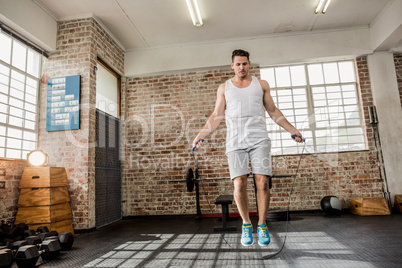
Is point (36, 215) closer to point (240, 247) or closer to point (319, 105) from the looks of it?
point (240, 247)

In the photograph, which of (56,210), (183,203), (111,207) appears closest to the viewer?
(56,210)

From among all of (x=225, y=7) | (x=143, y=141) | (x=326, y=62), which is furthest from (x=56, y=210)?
(x=326, y=62)

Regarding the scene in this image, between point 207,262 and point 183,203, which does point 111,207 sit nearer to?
point 183,203

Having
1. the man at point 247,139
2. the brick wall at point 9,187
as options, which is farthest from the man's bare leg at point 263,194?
the brick wall at point 9,187

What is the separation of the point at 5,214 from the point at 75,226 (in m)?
0.96

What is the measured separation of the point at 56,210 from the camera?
385 centimetres

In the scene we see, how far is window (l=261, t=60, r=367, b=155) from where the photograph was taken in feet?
18.2

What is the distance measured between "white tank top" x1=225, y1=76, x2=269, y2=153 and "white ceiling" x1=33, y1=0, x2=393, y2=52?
8.88ft

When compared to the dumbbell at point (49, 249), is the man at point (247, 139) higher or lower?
higher

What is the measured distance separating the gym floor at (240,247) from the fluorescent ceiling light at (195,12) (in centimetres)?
346

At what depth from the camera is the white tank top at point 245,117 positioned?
8.05ft

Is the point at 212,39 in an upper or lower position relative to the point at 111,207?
upper

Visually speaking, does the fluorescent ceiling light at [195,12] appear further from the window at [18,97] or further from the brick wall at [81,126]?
the window at [18,97]

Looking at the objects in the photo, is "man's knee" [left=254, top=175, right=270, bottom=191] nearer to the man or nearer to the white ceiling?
the man
